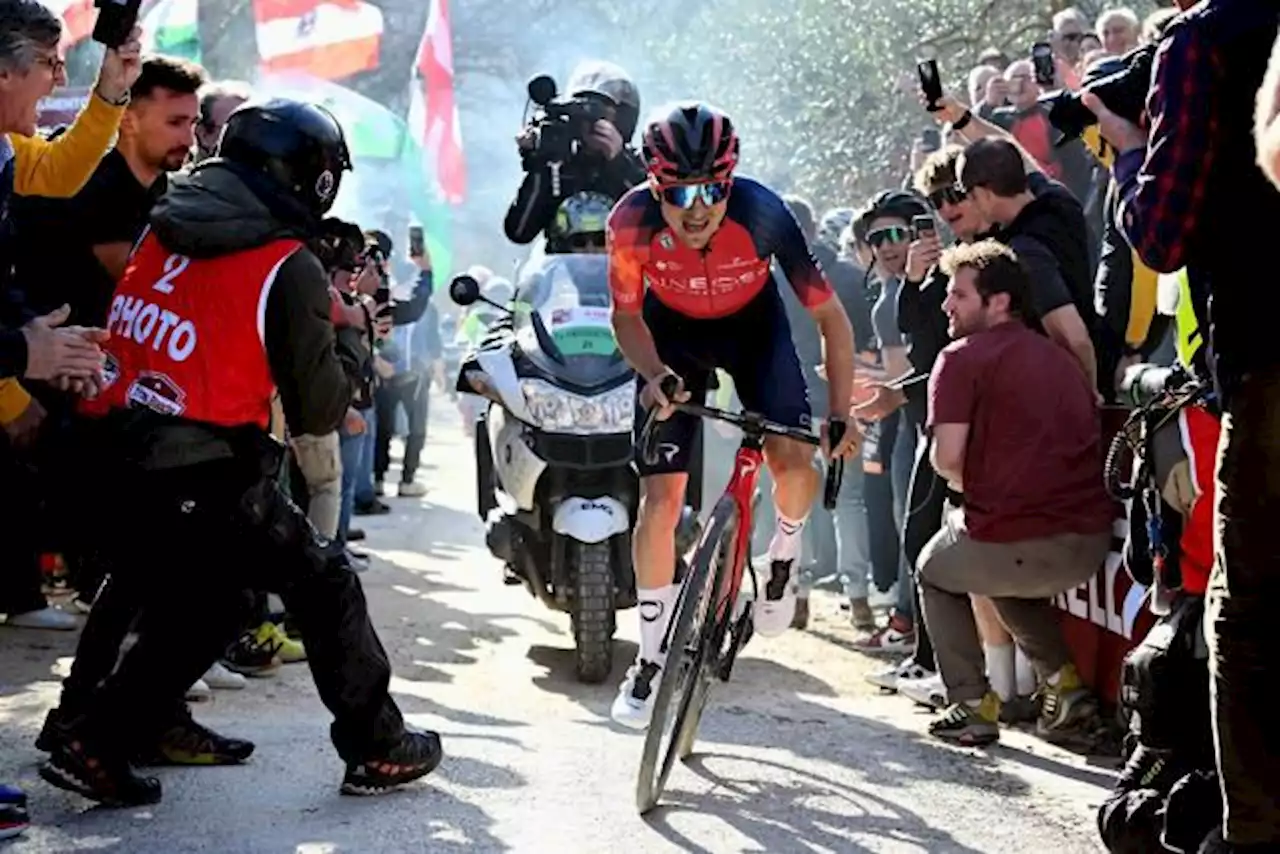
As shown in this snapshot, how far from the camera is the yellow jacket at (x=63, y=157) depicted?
18.7 feet

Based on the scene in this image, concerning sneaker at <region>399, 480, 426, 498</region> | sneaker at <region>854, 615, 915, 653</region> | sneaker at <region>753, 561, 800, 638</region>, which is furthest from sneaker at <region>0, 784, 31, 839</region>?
sneaker at <region>399, 480, 426, 498</region>

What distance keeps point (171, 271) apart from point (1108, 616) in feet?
11.6

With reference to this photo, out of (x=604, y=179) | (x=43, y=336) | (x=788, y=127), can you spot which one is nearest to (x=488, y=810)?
(x=43, y=336)

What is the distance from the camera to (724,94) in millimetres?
23078

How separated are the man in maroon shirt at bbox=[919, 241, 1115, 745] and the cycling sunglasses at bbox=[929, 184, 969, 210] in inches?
22.1

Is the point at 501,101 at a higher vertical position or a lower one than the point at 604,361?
higher

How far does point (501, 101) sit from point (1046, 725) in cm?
3518

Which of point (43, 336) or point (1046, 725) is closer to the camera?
point (43, 336)

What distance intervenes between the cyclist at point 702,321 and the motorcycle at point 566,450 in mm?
1378

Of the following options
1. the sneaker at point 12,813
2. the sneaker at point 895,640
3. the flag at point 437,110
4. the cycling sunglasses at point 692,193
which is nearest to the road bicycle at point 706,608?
the cycling sunglasses at point 692,193

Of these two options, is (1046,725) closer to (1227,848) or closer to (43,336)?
(1227,848)

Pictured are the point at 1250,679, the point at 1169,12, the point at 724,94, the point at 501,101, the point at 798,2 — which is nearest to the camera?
the point at 1250,679

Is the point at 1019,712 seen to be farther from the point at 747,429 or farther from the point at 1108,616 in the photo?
the point at 747,429

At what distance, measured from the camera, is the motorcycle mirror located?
8.55 m
